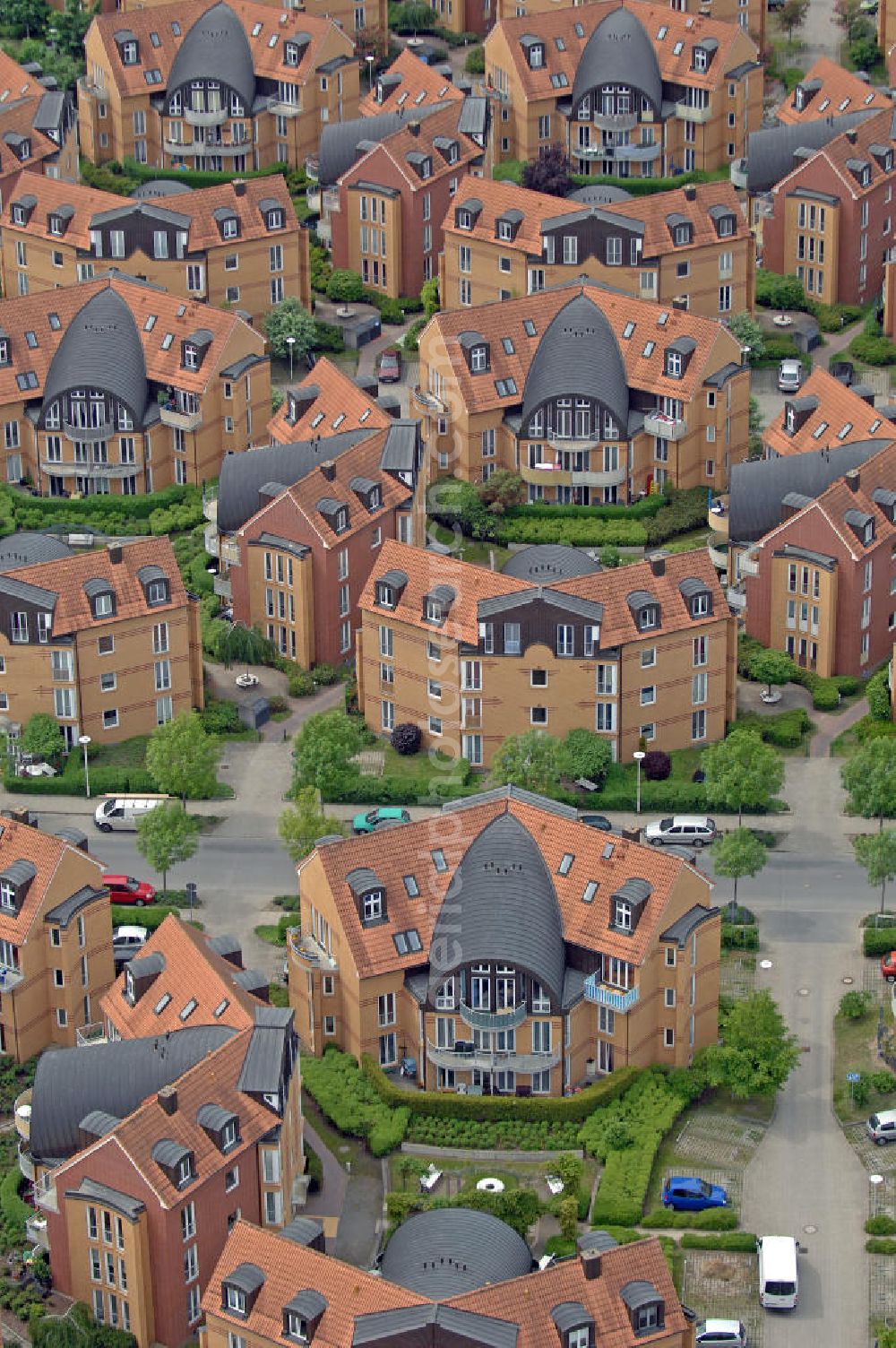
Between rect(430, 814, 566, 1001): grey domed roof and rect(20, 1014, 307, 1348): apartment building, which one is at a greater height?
rect(430, 814, 566, 1001): grey domed roof

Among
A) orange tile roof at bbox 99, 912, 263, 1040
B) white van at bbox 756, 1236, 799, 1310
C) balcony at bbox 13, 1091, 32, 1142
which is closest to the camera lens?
white van at bbox 756, 1236, 799, 1310

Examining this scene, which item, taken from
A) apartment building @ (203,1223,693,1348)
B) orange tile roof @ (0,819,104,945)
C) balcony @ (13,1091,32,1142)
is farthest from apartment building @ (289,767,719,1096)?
apartment building @ (203,1223,693,1348)

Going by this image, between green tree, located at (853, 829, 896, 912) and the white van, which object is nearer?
the white van

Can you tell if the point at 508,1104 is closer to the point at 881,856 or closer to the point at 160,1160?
the point at 160,1160

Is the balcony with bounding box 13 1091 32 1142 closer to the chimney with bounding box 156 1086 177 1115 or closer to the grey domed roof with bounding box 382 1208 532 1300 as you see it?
the chimney with bounding box 156 1086 177 1115

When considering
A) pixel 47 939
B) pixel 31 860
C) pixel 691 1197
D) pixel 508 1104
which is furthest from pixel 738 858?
pixel 31 860

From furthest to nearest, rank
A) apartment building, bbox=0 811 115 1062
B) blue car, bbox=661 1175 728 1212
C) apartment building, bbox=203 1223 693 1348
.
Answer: apartment building, bbox=0 811 115 1062 → blue car, bbox=661 1175 728 1212 → apartment building, bbox=203 1223 693 1348

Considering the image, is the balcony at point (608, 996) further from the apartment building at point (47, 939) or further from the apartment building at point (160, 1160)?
the apartment building at point (47, 939)
